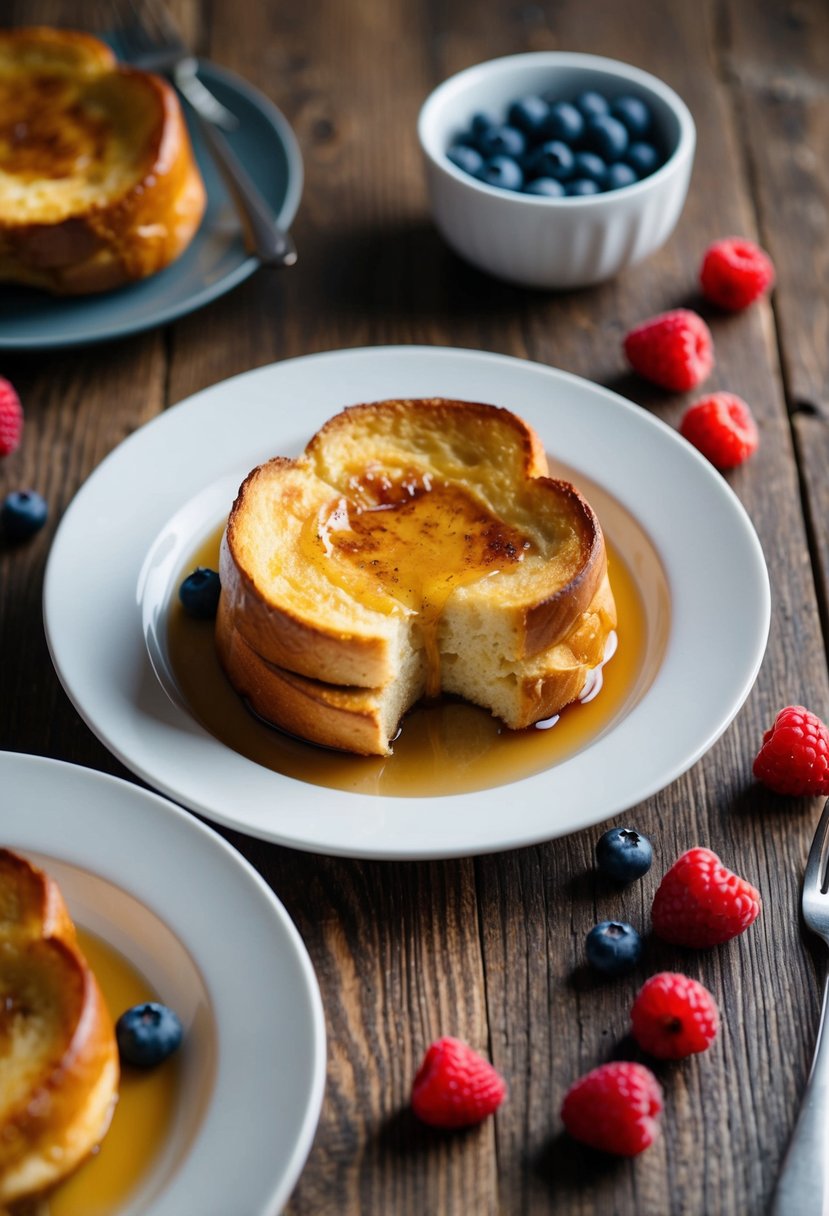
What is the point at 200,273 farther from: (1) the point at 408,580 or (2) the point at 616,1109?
(2) the point at 616,1109

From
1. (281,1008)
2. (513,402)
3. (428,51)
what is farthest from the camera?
(428,51)

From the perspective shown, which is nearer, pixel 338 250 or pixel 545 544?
pixel 545 544

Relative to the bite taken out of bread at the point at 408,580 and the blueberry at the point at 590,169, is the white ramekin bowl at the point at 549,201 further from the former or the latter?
the bite taken out of bread at the point at 408,580

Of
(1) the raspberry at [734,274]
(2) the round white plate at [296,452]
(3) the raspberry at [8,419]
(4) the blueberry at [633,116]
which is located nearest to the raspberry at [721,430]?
(2) the round white plate at [296,452]

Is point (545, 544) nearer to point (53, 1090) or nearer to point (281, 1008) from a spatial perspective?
point (281, 1008)

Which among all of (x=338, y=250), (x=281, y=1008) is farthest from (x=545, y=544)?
(x=338, y=250)

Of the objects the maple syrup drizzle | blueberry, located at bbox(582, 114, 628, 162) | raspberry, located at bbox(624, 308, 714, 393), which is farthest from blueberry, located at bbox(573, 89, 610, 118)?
the maple syrup drizzle
